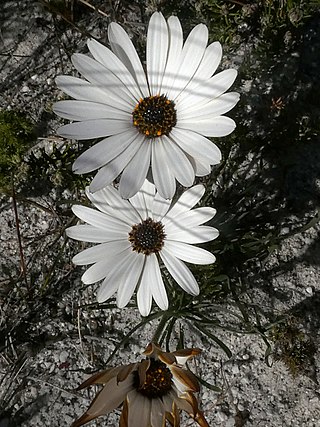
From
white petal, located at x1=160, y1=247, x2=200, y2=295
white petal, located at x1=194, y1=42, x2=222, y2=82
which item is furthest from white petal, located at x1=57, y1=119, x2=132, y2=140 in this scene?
white petal, located at x1=160, y1=247, x2=200, y2=295

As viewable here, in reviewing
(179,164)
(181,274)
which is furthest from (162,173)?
(181,274)

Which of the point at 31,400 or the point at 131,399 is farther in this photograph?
the point at 31,400

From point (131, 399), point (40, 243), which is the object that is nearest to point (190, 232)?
point (131, 399)

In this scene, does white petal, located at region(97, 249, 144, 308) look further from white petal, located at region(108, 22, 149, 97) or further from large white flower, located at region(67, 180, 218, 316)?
white petal, located at region(108, 22, 149, 97)

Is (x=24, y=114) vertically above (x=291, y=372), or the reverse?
(x=24, y=114)

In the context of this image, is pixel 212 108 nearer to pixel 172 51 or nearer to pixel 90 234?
pixel 172 51

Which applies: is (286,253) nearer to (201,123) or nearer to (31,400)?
(201,123)
